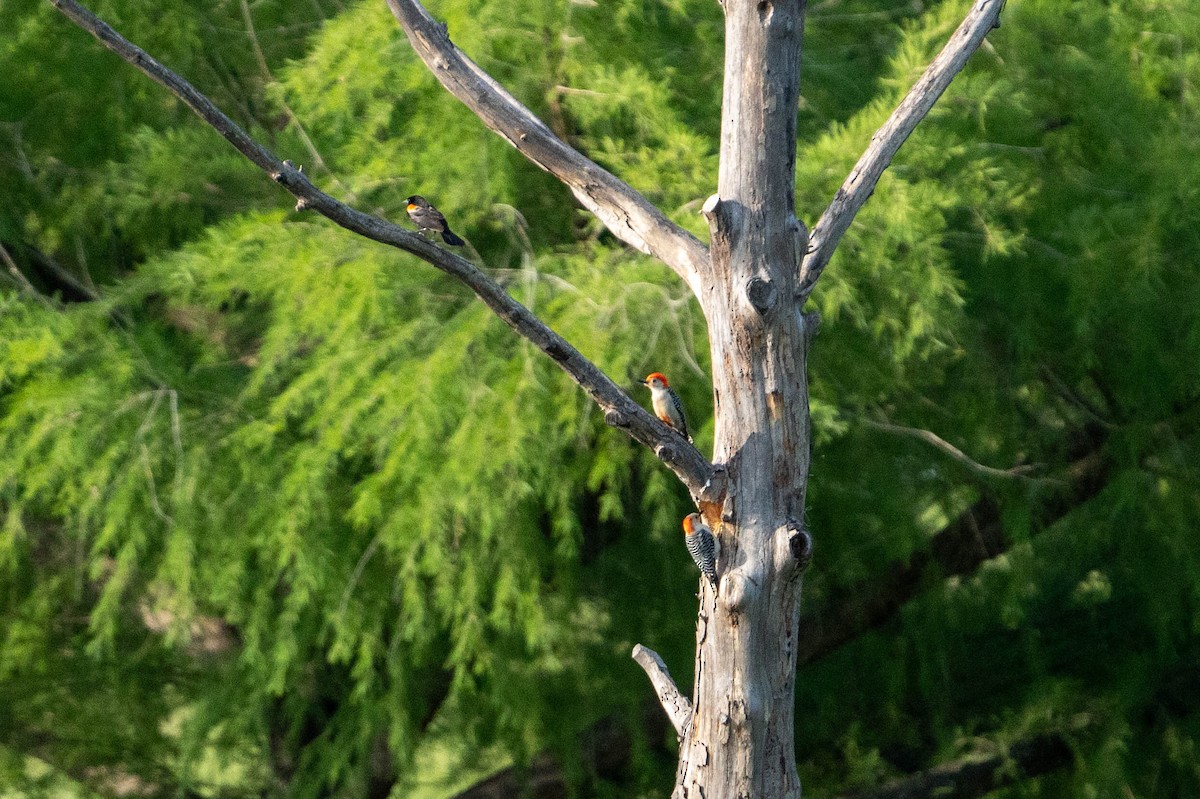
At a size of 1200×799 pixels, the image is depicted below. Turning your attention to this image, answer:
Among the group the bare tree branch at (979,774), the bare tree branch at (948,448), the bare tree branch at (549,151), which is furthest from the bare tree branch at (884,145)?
the bare tree branch at (979,774)

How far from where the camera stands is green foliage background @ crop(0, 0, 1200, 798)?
13.8ft

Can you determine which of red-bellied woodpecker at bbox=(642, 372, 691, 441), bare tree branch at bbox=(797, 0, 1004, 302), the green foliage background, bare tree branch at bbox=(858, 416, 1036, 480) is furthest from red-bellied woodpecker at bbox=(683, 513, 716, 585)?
bare tree branch at bbox=(858, 416, 1036, 480)

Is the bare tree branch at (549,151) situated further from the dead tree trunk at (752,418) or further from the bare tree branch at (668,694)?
the bare tree branch at (668,694)

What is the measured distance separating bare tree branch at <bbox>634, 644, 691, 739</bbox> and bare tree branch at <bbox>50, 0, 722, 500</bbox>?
0.59m

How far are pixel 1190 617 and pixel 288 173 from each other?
5.03 meters

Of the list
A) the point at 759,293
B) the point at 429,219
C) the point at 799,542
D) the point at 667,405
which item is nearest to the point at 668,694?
the point at 799,542

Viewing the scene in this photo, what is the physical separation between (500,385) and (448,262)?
6.53ft

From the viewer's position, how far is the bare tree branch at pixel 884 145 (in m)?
2.43

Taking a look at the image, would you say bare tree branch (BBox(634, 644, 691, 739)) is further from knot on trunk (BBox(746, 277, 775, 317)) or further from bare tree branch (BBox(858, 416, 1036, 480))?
bare tree branch (BBox(858, 416, 1036, 480))

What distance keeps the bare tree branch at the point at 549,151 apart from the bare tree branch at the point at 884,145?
0.76 feet

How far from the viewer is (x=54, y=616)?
17.9 feet

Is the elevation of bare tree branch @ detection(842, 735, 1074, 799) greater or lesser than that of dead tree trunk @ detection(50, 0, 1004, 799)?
greater

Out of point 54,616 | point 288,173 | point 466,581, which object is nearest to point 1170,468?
point 466,581

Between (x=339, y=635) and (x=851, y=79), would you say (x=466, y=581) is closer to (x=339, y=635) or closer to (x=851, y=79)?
(x=339, y=635)
